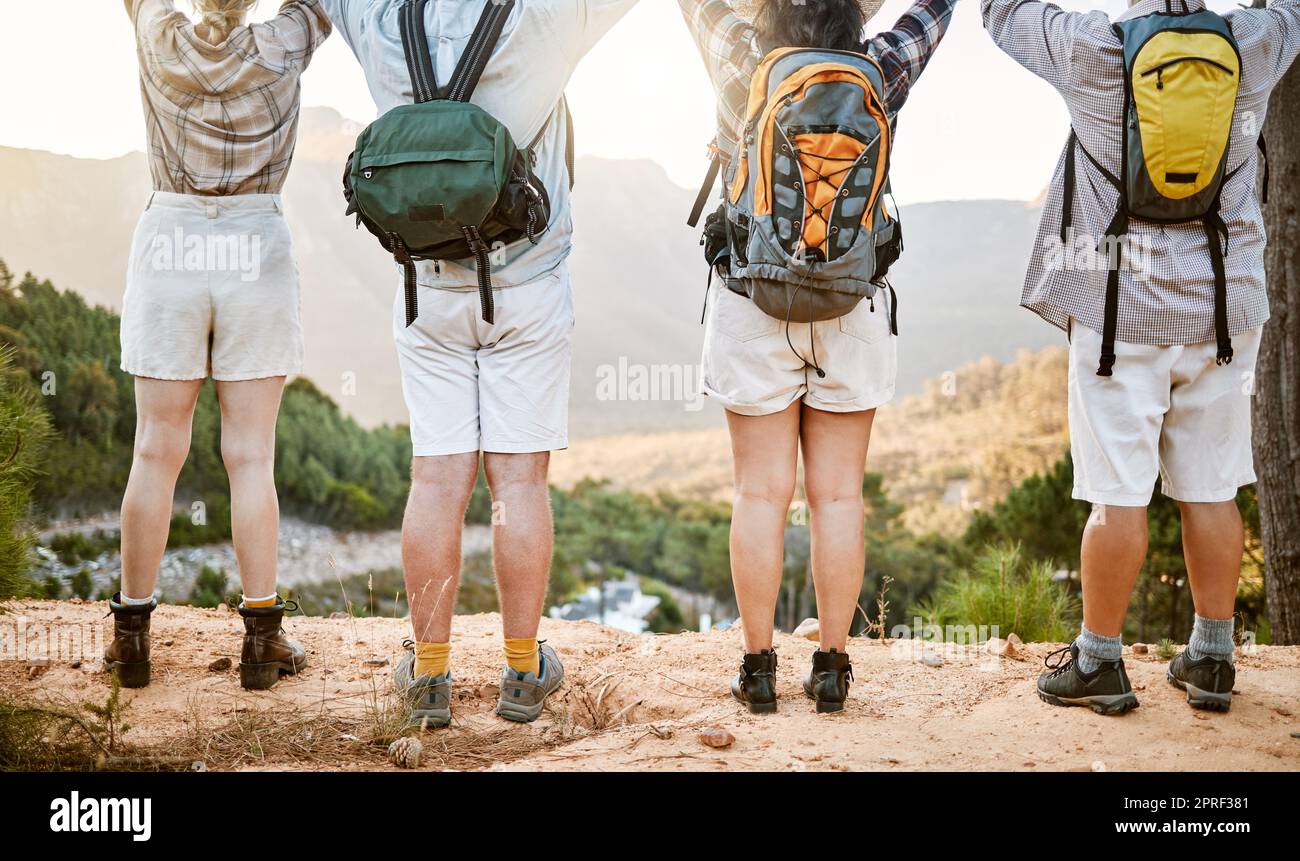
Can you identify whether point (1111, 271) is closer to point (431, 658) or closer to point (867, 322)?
point (867, 322)

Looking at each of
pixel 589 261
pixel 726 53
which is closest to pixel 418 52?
pixel 726 53

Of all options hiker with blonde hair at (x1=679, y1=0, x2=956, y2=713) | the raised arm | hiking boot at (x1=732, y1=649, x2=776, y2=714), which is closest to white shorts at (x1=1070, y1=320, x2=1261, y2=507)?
hiker with blonde hair at (x1=679, y1=0, x2=956, y2=713)

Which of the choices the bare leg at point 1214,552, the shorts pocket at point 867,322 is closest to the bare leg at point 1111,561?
the bare leg at point 1214,552

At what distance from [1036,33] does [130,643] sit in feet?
9.65

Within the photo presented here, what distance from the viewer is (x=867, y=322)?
8.27ft

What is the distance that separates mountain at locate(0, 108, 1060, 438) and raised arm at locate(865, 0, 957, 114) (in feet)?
14.7

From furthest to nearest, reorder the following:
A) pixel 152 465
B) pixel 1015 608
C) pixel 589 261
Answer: pixel 589 261 → pixel 1015 608 → pixel 152 465

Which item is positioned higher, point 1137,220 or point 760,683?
point 1137,220

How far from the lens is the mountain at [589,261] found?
7938 millimetres

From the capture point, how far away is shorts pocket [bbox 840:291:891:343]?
250 centimetres

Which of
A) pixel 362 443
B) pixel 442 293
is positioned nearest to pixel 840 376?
pixel 442 293

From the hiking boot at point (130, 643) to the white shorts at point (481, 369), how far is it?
1.09 metres

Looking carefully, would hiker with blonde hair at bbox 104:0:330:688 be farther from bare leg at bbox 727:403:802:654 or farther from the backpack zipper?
the backpack zipper

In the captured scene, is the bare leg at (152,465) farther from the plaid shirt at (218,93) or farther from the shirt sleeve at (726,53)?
the shirt sleeve at (726,53)
